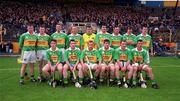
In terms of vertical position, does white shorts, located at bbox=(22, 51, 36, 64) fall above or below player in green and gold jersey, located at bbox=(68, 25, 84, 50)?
below

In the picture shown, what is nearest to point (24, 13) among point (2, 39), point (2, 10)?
point (2, 10)

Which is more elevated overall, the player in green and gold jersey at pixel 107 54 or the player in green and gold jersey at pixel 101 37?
the player in green and gold jersey at pixel 101 37

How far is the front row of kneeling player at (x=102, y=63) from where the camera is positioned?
1173cm

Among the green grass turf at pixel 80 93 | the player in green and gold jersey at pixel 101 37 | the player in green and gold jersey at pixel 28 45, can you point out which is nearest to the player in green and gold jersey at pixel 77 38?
the player in green and gold jersey at pixel 101 37

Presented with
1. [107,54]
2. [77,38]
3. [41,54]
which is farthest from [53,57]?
[107,54]

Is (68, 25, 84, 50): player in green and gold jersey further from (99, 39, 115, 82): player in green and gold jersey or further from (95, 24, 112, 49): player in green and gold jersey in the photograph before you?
(99, 39, 115, 82): player in green and gold jersey

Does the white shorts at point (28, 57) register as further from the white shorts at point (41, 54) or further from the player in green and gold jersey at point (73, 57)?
the player in green and gold jersey at point (73, 57)

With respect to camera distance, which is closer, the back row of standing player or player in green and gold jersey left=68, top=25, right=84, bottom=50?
the back row of standing player

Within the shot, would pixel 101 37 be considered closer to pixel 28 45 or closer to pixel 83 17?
pixel 28 45

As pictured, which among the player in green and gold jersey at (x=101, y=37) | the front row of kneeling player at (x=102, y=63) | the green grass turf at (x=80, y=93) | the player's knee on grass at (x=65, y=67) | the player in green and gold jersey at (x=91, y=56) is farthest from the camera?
the player in green and gold jersey at (x=101, y=37)

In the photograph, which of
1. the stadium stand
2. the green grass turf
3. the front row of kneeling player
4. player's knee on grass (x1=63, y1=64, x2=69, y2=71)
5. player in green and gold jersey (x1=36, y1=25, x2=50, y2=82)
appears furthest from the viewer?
the stadium stand

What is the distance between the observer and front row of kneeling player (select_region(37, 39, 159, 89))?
11.7m

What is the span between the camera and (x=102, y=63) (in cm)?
1193

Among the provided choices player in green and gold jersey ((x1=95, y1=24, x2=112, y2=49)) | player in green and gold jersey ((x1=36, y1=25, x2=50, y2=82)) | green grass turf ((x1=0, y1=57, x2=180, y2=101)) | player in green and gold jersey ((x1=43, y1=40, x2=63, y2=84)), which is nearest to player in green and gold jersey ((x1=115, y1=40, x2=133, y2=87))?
green grass turf ((x1=0, y1=57, x2=180, y2=101))
